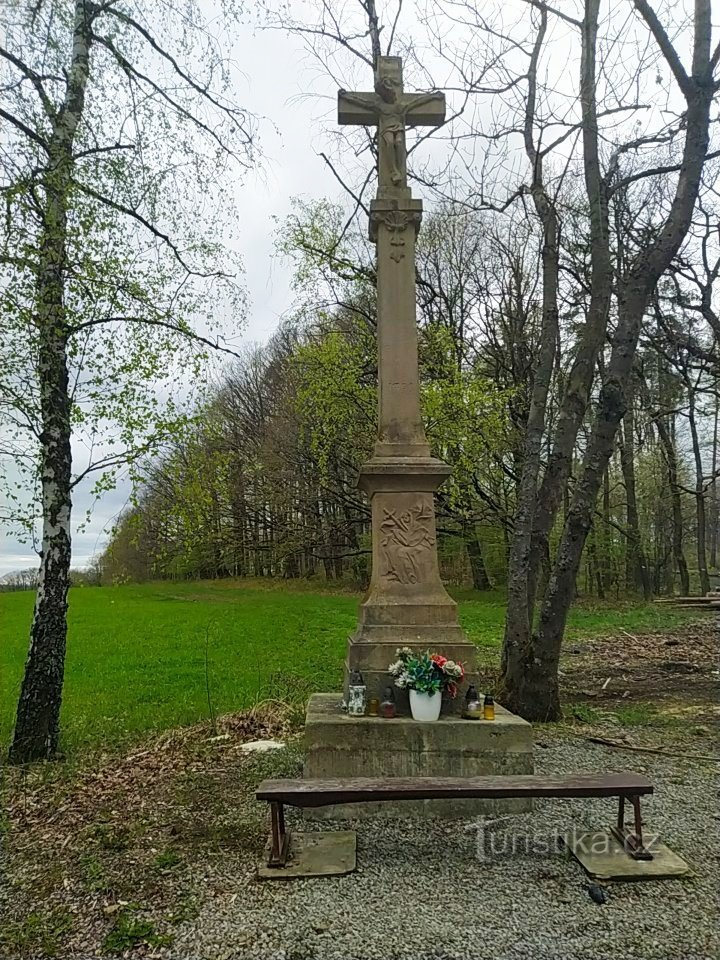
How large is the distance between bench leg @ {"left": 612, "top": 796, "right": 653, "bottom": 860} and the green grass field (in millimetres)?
4656

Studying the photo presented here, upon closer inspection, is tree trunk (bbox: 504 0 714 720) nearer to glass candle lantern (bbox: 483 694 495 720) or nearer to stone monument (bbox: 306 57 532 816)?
stone monument (bbox: 306 57 532 816)

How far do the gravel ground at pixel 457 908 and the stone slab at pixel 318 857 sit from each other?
6 centimetres

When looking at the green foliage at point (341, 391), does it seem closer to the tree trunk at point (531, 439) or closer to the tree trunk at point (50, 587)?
the tree trunk at point (531, 439)

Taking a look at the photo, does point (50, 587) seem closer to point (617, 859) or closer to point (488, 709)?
point (488, 709)

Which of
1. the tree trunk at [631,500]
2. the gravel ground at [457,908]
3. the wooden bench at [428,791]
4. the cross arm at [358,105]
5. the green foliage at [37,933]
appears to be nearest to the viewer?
the gravel ground at [457,908]

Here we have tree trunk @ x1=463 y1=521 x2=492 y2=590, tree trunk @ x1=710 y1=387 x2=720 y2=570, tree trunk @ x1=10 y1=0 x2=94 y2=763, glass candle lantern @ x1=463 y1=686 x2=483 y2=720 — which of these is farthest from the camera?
tree trunk @ x1=463 y1=521 x2=492 y2=590

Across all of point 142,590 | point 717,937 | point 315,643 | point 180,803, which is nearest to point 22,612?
point 142,590

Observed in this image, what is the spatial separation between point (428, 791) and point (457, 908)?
576mm

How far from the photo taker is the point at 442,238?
17859 millimetres

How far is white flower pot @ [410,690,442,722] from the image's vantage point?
15.8ft

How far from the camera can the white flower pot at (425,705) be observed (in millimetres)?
4812

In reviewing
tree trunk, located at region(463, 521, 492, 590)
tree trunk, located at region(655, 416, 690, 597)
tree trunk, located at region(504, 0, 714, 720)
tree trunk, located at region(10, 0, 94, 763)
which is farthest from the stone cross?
tree trunk, located at region(463, 521, 492, 590)

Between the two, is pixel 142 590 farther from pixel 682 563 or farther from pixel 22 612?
pixel 682 563

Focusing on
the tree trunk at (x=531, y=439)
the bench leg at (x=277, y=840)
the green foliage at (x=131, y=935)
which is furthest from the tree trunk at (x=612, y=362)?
the green foliage at (x=131, y=935)
